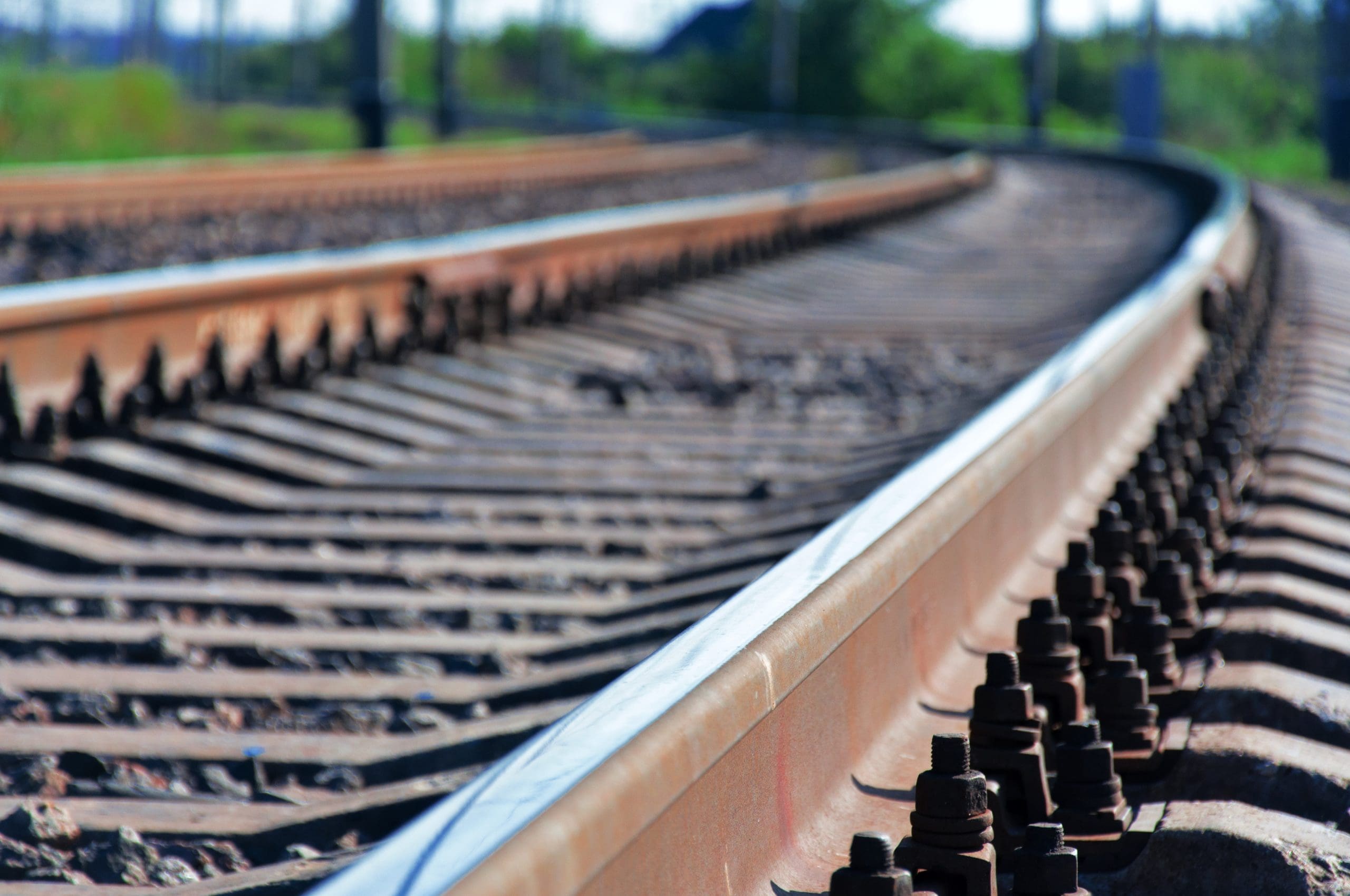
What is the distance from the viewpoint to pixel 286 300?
5.66m

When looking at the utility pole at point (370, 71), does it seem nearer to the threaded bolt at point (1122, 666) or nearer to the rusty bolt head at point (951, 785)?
the threaded bolt at point (1122, 666)

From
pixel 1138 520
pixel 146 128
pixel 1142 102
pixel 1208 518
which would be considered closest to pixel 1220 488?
pixel 1208 518

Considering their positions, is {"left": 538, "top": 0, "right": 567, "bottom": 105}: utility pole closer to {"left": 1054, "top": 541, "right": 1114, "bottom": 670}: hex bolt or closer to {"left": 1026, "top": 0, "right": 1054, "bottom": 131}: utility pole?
{"left": 1026, "top": 0, "right": 1054, "bottom": 131}: utility pole

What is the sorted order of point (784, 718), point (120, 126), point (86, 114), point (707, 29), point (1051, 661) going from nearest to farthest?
point (784, 718) < point (1051, 661) < point (86, 114) < point (120, 126) < point (707, 29)

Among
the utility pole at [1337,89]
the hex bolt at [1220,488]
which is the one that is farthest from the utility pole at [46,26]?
the hex bolt at [1220,488]

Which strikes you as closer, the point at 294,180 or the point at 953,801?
the point at 953,801

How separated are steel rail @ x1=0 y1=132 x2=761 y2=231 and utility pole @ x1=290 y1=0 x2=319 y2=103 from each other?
55545mm

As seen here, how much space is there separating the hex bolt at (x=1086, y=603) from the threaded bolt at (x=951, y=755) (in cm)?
91

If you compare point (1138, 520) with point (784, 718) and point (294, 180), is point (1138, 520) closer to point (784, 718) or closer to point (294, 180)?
point (784, 718)

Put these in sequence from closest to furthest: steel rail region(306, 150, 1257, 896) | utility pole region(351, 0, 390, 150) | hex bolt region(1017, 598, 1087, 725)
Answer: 1. steel rail region(306, 150, 1257, 896)
2. hex bolt region(1017, 598, 1087, 725)
3. utility pole region(351, 0, 390, 150)

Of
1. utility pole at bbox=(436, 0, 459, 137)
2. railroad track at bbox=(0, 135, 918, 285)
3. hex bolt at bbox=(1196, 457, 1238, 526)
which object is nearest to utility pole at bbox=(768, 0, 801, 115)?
utility pole at bbox=(436, 0, 459, 137)

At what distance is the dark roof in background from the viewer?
116m

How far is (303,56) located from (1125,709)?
8223 centimetres

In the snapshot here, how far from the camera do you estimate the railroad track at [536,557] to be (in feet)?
5.47
